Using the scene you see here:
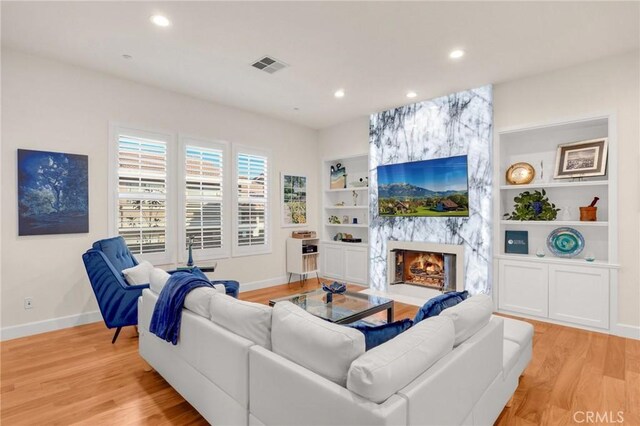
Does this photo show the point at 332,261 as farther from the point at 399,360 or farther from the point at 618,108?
the point at 399,360

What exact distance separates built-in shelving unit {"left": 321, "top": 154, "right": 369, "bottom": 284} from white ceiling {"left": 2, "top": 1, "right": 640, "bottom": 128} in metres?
2.10

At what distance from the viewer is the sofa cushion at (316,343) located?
137 centimetres

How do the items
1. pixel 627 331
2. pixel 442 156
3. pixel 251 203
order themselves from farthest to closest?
pixel 251 203
pixel 442 156
pixel 627 331

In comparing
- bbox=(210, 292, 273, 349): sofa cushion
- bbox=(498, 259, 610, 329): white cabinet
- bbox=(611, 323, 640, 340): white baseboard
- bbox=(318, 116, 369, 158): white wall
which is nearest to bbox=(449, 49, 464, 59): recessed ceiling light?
bbox=(318, 116, 369, 158): white wall

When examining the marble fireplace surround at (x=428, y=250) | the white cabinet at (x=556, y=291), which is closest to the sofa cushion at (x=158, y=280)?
the marble fireplace surround at (x=428, y=250)

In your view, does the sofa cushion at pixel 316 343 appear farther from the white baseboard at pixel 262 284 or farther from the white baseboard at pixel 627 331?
the white baseboard at pixel 262 284

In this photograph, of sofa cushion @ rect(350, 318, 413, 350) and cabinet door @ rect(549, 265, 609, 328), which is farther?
cabinet door @ rect(549, 265, 609, 328)

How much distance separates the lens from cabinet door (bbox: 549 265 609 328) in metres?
3.60

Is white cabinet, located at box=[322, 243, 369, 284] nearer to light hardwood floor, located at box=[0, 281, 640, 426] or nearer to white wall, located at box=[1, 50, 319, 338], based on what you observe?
light hardwood floor, located at box=[0, 281, 640, 426]

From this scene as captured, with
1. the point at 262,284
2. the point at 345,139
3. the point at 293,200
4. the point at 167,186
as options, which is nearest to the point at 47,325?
the point at 167,186

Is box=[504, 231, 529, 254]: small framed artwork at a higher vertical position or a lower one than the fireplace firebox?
higher

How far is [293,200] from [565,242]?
13.7 ft

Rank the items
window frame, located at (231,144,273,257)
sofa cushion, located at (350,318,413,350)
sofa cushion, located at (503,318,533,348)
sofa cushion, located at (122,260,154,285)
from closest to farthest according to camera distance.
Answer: sofa cushion, located at (350,318,413,350) → sofa cushion, located at (503,318,533,348) → sofa cushion, located at (122,260,154,285) → window frame, located at (231,144,273,257)

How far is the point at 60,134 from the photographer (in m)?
3.74
